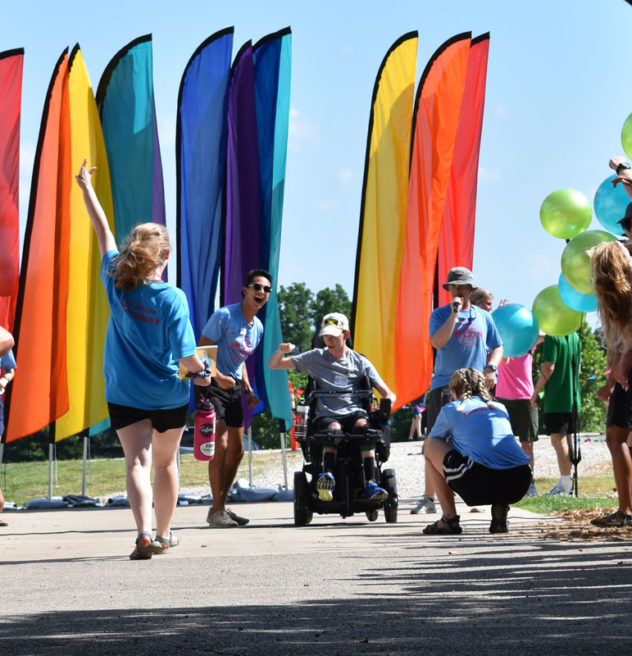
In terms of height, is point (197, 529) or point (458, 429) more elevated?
point (458, 429)

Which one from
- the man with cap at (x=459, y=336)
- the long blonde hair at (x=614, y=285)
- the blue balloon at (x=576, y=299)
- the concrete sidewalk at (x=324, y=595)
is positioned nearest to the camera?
the concrete sidewalk at (x=324, y=595)

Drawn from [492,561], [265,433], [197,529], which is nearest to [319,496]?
[197,529]

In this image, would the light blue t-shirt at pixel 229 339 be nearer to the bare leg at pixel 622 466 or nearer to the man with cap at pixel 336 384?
the man with cap at pixel 336 384

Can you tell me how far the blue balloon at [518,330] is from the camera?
12656 mm

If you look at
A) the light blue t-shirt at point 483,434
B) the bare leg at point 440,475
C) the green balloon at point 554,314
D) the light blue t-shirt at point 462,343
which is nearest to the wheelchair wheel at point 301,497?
the bare leg at point 440,475

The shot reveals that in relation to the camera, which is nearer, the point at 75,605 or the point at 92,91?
the point at 75,605

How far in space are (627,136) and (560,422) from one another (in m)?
3.92

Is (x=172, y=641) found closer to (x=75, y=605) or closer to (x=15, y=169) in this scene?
(x=75, y=605)

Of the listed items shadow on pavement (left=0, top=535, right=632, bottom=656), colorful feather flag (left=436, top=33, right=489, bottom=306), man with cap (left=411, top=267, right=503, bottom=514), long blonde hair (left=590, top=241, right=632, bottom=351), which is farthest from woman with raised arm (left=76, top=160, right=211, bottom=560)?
colorful feather flag (left=436, top=33, right=489, bottom=306)

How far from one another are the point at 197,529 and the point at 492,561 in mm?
3916

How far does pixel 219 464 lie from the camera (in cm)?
992

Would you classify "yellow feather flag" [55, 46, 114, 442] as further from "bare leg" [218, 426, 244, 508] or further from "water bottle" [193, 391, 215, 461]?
"water bottle" [193, 391, 215, 461]

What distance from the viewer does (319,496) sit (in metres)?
9.33

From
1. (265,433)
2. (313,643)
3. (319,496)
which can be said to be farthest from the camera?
(265,433)
